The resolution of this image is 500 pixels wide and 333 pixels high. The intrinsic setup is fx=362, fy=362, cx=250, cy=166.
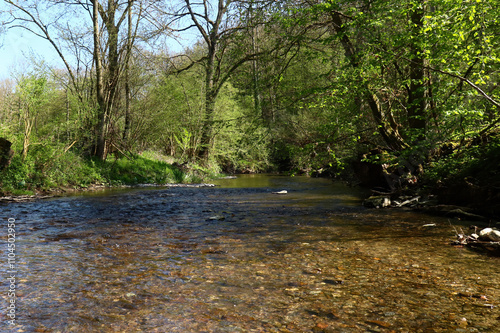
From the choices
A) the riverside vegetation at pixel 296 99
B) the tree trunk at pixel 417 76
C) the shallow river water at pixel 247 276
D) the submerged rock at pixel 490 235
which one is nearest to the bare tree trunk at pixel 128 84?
the riverside vegetation at pixel 296 99

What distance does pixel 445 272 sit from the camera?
446cm

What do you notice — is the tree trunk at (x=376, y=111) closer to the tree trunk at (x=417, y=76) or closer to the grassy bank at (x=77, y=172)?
the tree trunk at (x=417, y=76)

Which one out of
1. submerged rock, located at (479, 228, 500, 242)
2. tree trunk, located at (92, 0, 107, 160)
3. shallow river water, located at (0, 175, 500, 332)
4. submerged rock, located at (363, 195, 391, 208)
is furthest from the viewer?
tree trunk, located at (92, 0, 107, 160)

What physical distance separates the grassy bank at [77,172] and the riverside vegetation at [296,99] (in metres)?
0.05

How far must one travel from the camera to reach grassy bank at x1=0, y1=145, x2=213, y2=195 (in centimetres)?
1214

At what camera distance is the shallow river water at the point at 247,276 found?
323 cm

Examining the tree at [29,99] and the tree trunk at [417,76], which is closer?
the tree trunk at [417,76]

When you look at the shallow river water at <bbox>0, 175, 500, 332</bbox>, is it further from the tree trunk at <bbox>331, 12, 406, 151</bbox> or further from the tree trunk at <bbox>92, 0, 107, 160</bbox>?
the tree trunk at <bbox>92, 0, 107, 160</bbox>

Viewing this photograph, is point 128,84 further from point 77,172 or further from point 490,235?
point 490,235

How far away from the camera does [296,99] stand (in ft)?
36.2

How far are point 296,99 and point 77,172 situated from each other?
9637 mm

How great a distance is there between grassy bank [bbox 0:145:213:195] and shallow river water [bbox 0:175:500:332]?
4.74 meters

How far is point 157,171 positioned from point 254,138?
9.15 meters

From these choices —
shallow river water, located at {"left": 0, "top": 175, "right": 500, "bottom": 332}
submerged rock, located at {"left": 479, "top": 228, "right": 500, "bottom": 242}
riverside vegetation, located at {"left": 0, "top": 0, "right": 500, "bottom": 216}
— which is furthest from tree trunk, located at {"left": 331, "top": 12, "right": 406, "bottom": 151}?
submerged rock, located at {"left": 479, "top": 228, "right": 500, "bottom": 242}
